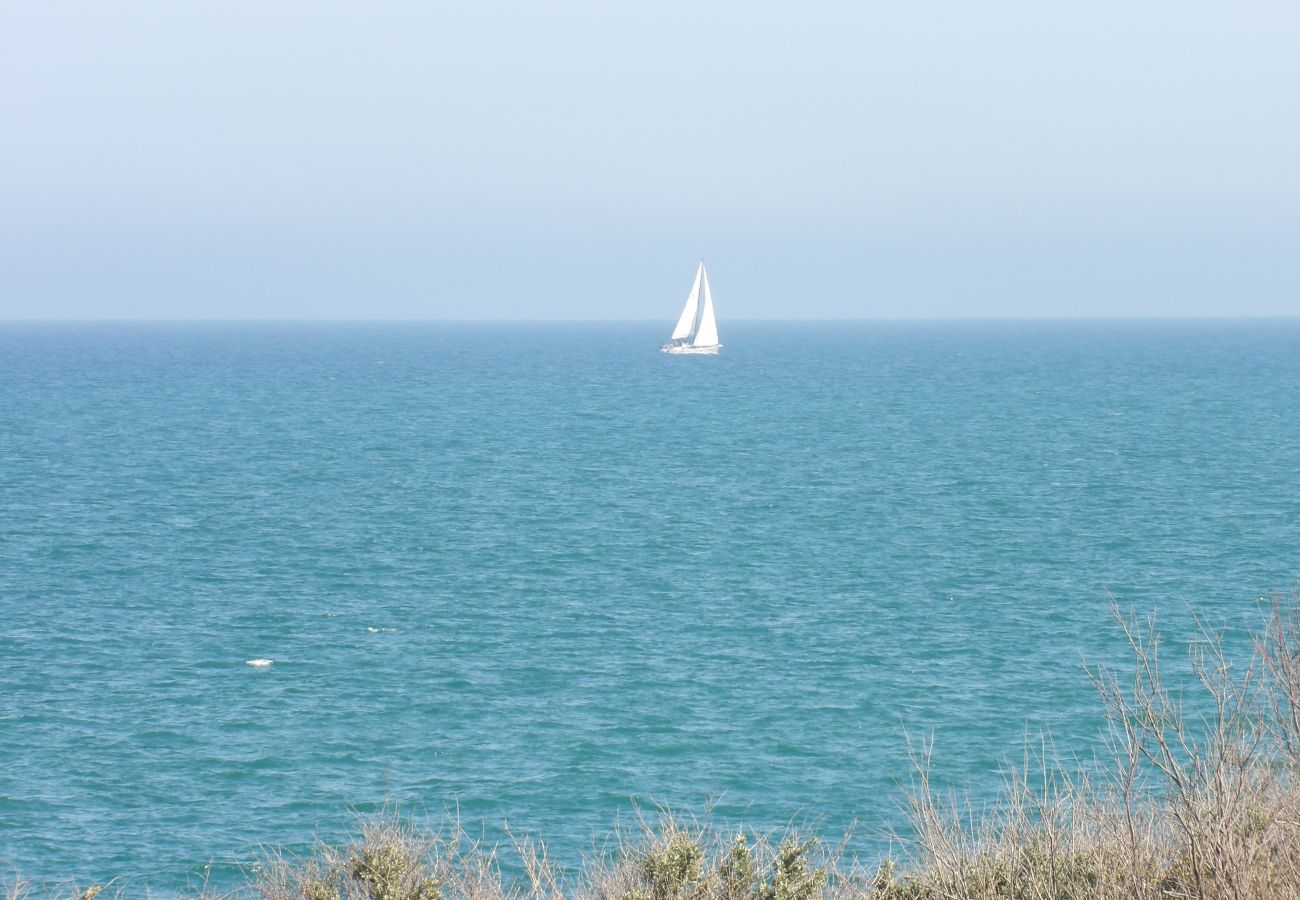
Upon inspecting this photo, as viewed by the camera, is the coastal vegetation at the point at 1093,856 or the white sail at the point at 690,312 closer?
the coastal vegetation at the point at 1093,856

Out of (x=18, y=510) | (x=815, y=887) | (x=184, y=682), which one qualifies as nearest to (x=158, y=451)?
(x=18, y=510)

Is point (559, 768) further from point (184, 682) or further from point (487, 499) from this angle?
point (487, 499)

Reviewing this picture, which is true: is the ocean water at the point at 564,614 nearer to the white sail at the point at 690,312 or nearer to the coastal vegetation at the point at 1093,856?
the coastal vegetation at the point at 1093,856

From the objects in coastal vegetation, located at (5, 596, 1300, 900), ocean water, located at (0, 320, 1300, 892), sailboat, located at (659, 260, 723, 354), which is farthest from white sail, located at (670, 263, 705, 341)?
coastal vegetation, located at (5, 596, 1300, 900)

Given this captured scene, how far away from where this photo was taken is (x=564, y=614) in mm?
46031

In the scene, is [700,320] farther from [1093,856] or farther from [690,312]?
[1093,856]

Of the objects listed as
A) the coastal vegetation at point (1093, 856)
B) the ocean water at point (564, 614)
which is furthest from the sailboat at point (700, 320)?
the coastal vegetation at point (1093, 856)

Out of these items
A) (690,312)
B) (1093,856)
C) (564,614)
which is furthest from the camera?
(690,312)

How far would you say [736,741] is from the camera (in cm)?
3388

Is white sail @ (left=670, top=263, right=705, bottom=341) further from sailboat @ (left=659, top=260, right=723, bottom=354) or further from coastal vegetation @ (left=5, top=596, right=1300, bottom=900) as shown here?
coastal vegetation @ (left=5, top=596, right=1300, bottom=900)

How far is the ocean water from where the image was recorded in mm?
31000

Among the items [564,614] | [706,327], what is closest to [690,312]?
[706,327]

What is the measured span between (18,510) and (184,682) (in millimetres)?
33325

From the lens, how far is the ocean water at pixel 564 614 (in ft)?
102
